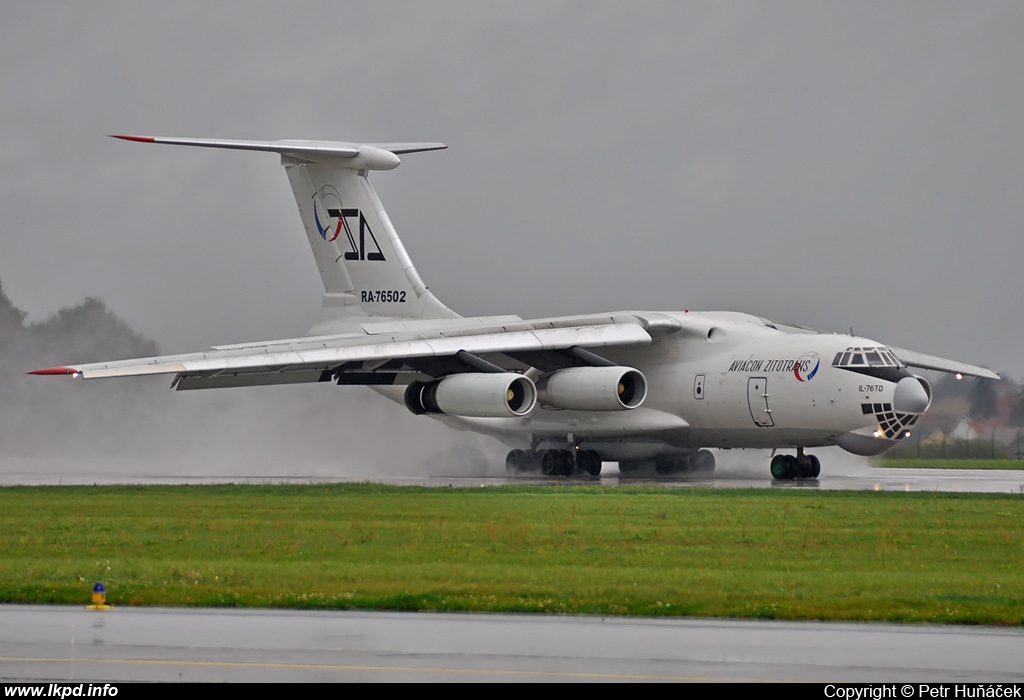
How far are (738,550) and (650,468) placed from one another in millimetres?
18079

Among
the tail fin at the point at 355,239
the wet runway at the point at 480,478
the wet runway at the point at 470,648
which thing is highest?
the tail fin at the point at 355,239

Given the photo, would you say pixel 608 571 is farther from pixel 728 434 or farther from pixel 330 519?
pixel 728 434

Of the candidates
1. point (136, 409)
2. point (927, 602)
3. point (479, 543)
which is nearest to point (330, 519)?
point (479, 543)

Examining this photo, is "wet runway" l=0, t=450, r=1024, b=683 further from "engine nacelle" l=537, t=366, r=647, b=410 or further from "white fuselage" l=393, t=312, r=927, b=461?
"engine nacelle" l=537, t=366, r=647, b=410

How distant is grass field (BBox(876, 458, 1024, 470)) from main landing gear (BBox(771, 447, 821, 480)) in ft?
30.0

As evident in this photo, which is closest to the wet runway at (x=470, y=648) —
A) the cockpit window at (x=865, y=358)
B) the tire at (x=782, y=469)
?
the cockpit window at (x=865, y=358)

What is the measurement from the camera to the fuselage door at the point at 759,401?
28016mm

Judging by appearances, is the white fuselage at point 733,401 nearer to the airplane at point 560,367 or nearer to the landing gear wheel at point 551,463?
the airplane at point 560,367

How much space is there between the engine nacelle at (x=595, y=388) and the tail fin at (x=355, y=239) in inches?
183

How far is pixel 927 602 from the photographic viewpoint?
1059cm

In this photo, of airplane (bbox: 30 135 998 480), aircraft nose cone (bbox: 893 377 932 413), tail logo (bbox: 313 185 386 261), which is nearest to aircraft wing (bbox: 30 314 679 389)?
airplane (bbox: 30 135 998 480)

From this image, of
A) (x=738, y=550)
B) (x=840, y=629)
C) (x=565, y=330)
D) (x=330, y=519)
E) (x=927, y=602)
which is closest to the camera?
(x=840, y=629)

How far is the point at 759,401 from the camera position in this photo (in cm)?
2806

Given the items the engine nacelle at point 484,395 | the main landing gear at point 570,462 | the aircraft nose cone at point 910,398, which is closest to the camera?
the aircraft nose cone at point 910,398
